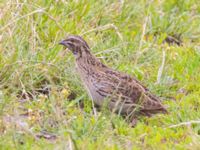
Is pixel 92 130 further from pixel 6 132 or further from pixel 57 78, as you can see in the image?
pixel 57 78

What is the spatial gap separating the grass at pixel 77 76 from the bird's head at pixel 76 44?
0.34m

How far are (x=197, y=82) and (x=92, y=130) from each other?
238cm

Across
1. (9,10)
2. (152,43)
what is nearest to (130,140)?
(9,10)

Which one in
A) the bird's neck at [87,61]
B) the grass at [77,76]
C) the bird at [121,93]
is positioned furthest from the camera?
the bird's neck at [87,61]

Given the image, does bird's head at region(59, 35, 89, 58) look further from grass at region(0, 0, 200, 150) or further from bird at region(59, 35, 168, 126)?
grass at region(0, 0, 200, 150)

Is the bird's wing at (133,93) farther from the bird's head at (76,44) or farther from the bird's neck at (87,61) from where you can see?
the bird's head at (76,44)

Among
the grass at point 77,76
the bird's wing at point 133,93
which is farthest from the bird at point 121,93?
the grass at point 77,76

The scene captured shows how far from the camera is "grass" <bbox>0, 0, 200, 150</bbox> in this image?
727 cm

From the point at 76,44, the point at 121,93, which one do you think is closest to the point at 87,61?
the point at 76,44

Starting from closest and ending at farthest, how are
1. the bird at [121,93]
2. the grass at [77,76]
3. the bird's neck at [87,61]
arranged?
the grass at [77,76], the bird at [121,93], the bird's neck at [87,61]

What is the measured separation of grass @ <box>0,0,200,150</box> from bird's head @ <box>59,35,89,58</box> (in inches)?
13.4

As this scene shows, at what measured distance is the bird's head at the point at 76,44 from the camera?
8.60 m

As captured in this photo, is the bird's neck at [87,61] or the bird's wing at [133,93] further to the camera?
the bird's neck at [87,61]

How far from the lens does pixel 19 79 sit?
852cm
